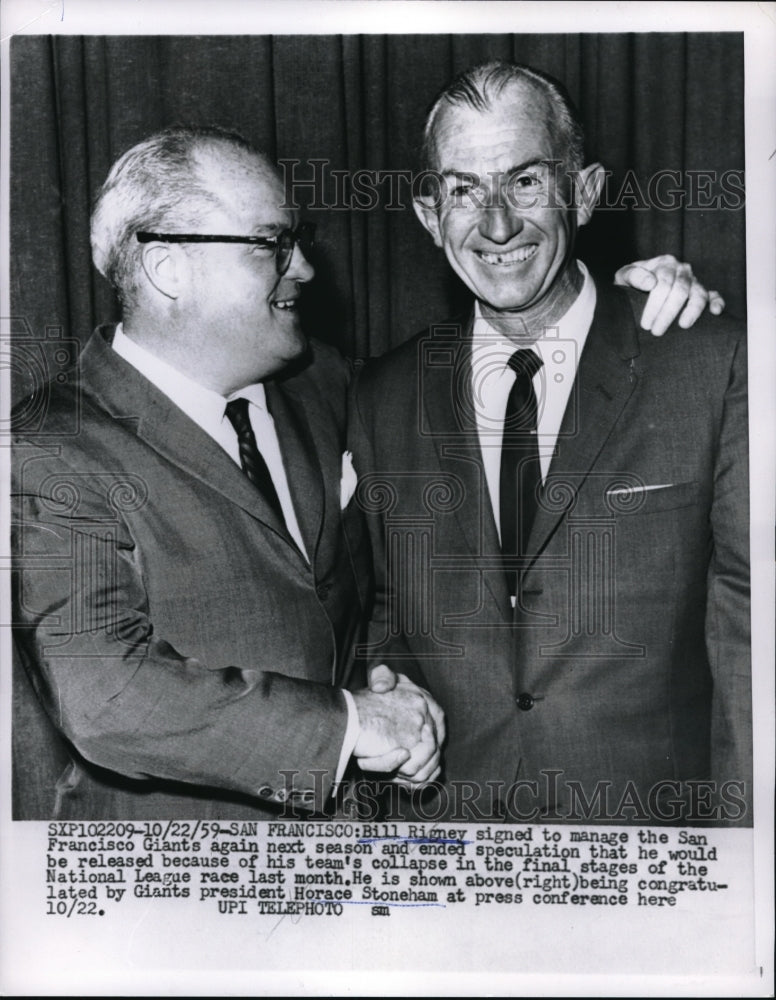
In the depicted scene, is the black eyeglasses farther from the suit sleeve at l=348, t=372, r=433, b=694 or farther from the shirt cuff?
the shirt cuff

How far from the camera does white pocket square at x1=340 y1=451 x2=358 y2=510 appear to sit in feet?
6.67

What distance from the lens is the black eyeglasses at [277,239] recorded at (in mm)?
1976

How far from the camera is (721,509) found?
2.00m

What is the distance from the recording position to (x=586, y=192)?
6.60 ft

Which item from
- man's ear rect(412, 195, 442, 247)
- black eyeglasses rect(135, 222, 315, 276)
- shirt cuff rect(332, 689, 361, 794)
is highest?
man's ear rect(412, 195, 442, 247)

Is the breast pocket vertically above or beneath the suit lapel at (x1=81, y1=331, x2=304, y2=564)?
beneath

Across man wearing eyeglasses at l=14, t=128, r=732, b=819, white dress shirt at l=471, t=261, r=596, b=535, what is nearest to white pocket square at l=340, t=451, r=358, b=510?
man wearing eyeglasses at l=14, t=128, r=732, b=819

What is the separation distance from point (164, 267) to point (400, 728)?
913 millimetres

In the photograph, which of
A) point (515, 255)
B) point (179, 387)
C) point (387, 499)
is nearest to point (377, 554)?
point (387, 499)

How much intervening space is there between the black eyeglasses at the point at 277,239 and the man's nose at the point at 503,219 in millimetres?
323


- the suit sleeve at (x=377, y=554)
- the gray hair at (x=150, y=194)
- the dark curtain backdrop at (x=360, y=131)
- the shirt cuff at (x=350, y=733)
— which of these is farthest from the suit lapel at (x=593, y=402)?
the gray hair at (x=150, y=194)

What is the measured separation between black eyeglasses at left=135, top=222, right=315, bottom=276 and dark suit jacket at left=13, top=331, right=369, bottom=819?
0.59 ft

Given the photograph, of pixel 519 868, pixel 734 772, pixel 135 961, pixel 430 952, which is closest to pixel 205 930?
pixel 135 961

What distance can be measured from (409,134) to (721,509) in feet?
2.87
